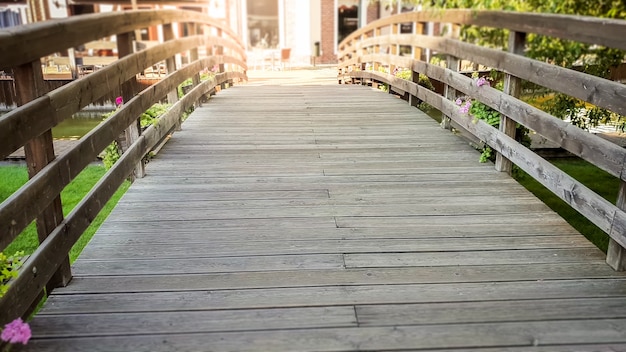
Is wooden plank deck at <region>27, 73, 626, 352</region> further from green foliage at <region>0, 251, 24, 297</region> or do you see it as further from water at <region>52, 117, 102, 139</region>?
water at <region>52, 117, 102, 139</region>

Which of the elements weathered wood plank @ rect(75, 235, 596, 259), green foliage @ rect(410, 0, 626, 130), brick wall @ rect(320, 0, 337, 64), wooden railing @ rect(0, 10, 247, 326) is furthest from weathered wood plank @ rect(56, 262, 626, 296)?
brick wall @ rect(320, 0, 337, 64)

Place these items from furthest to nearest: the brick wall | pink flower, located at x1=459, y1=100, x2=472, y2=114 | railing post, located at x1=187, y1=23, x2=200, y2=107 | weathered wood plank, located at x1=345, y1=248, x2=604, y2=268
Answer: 1. the brick wall
2. railing post, located at x1=187, y1=23, x2=200, y2=107
3. pink flower, located at x1=459, y1=100, x2=472, y2=114
4. weathered wood plank, located at x1=345, y1=248, x2=604, y2=268

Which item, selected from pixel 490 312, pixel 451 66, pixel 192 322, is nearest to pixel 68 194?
pixel 451 66

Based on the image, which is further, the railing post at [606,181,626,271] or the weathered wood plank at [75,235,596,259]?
the weathered wood plank at [75,235,596,259]

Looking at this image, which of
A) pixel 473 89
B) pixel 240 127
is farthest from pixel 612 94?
pixel 240 127

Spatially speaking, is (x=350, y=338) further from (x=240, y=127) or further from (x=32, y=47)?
(x=240, y=127)

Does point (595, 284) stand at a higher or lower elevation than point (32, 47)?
lower

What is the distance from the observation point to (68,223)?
2.36 m

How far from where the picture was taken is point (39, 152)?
2.17 meters

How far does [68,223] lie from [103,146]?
0.59m

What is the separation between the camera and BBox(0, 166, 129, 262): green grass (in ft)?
19.3

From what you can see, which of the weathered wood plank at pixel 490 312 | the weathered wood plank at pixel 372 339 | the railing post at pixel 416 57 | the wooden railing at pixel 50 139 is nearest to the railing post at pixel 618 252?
the weathered wood plank at pixel 490 312

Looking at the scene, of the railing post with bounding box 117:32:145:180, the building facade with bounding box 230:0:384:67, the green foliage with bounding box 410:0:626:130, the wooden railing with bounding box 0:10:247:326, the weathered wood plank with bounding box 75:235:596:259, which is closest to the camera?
the wooden railing with bounding box 0:10:247:326

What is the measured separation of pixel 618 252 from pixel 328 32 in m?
19.1
